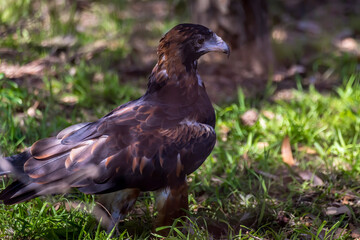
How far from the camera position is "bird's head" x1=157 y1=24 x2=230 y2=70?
137 inches

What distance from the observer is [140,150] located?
3191mm

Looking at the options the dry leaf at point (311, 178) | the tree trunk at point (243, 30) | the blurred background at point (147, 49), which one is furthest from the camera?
the tree trunk at point (243, 30)

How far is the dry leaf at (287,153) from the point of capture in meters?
4.54

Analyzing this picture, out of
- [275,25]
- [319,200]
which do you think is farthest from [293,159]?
[275,25]

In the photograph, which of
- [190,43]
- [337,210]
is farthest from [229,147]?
[190,43]

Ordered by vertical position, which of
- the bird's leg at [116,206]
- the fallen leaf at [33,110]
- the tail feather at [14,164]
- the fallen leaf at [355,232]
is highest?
the tail feather at [14,164]

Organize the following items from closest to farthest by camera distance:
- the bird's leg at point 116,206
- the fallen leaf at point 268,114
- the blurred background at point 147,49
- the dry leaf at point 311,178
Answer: the bird's leg at point 116,206 → the dry leaf at point 311,178 → the fallen leaf at point 268,114 → the blurred background at point 147,49

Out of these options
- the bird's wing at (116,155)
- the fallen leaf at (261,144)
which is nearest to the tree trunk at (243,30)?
the fallen leaf at (261,144)

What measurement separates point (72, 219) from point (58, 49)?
328cm

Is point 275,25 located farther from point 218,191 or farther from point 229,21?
point 218,191

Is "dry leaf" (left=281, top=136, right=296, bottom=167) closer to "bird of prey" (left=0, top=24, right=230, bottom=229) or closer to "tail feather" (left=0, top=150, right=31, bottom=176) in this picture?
"bird of prey" (left=0, top=24, right=230, bottom=229)

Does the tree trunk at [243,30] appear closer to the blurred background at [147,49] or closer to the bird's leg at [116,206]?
the blurred background at [147,49]

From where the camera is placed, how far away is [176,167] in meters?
3.23

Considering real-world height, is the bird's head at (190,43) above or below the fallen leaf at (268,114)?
above
